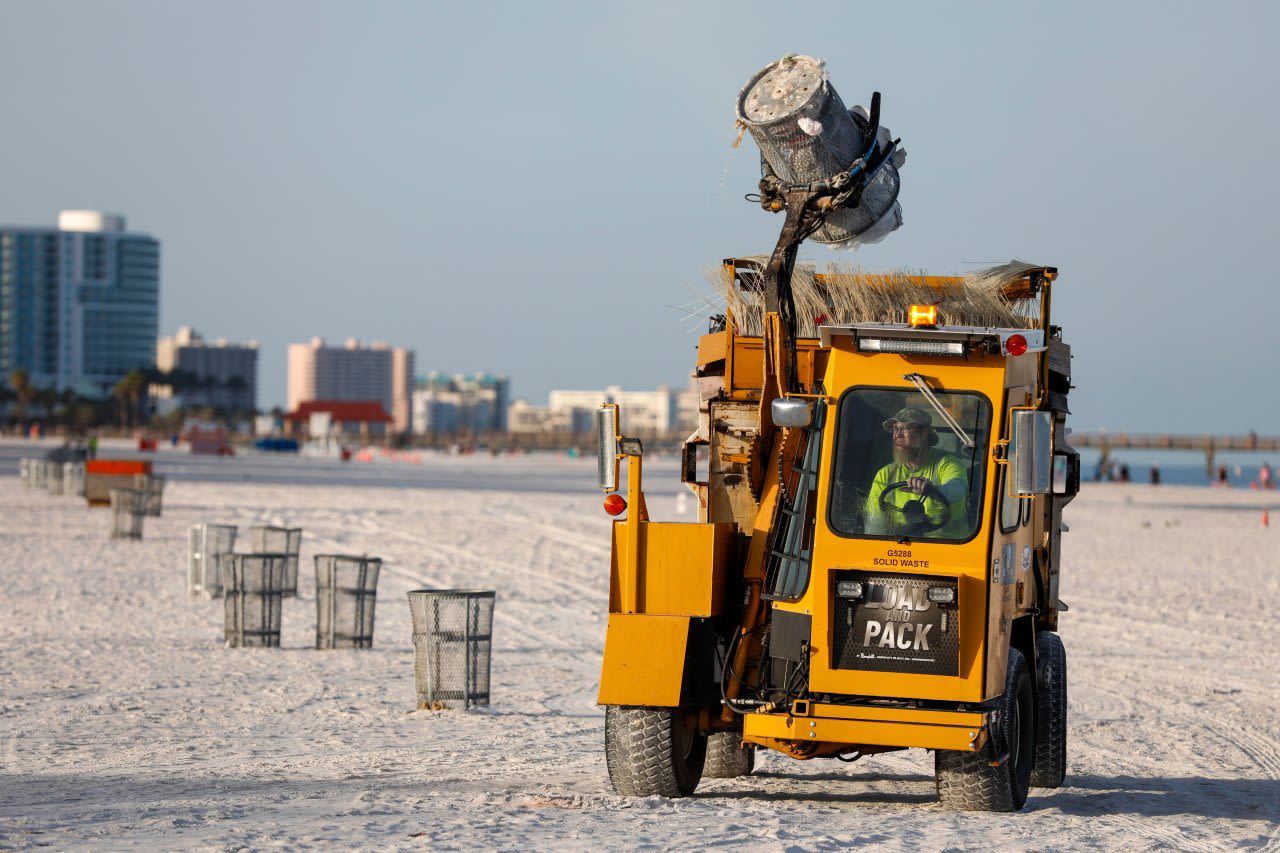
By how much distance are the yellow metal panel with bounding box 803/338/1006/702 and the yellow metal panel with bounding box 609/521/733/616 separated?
0.46 m

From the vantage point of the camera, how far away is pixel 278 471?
261ft

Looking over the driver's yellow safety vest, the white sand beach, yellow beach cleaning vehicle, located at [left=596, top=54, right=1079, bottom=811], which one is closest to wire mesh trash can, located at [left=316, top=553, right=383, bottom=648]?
the white sand beach

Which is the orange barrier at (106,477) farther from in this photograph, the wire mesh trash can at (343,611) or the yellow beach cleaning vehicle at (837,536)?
the yellow beach cleaning vehicle at (837,536)

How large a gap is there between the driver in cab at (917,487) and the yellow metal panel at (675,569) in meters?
0.88

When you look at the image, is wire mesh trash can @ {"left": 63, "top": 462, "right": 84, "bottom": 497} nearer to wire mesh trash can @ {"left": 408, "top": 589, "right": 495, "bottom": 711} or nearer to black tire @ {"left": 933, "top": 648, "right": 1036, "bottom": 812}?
wire mesh trash can @ {"left": 408, "top": 589, "right": 495, "bottom": 711}

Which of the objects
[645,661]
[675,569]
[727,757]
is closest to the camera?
[645,661]

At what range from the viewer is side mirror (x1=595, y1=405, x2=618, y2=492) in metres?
8.84

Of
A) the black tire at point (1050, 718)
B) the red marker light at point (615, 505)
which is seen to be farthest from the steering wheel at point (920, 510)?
the black tire at point (1050, 718)

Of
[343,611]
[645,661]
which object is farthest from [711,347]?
[343,611]

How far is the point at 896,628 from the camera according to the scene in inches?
345

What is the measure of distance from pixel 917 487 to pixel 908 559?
0.37m

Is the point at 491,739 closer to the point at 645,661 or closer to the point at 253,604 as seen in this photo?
the point at 645,661

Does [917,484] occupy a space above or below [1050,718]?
above

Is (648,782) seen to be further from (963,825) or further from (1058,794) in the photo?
(1058,794)
